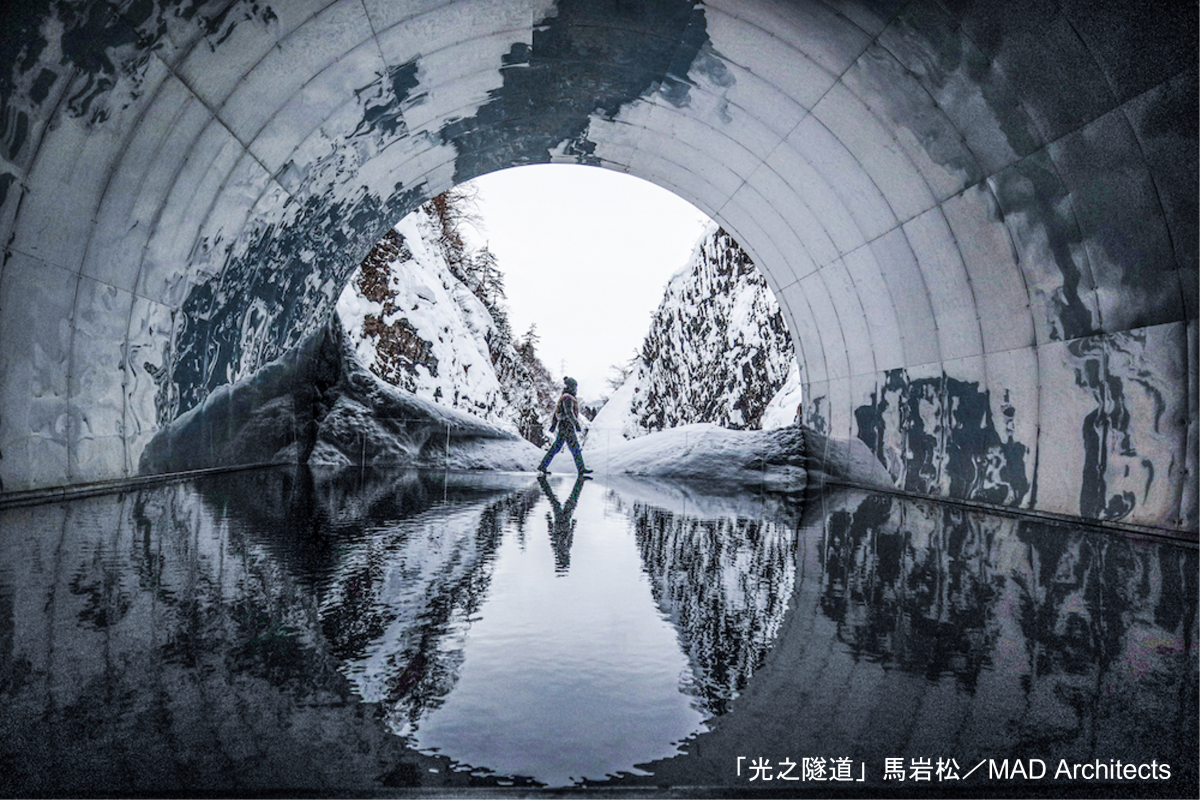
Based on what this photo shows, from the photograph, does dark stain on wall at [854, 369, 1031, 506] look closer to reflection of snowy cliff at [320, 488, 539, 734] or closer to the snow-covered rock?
reflection of snowy cliff at [320, 488, 539, 734]

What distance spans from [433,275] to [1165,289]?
21081 millimetres

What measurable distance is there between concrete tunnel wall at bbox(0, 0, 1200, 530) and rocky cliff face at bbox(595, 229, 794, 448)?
1927 centimetres

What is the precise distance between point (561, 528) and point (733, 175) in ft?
23.6

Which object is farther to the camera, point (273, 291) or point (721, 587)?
point (273, 291)

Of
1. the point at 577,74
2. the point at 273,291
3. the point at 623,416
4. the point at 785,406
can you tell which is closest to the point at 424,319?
the point at 273,291

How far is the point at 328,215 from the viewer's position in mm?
11086

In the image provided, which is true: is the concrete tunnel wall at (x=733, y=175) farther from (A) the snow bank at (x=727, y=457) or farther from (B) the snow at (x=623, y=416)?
(B) the snow at (x=623, y=416)

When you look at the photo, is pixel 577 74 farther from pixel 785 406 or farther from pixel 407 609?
pixel 785 406

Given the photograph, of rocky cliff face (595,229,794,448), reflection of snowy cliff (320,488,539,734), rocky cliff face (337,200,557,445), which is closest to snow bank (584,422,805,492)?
rocky cliff face (337,200,557,445)

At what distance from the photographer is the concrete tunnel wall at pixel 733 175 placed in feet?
19.5

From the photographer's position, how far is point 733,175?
1145cm

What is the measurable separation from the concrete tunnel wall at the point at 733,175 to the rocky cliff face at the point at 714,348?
63.2 feet

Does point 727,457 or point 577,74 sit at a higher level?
point 577,74

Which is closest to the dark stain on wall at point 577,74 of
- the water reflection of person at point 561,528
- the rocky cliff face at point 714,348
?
the water reflection of person at point 561,528
